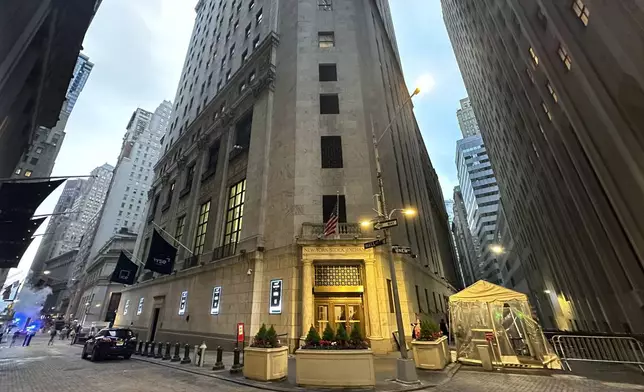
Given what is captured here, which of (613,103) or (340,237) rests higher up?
(613,103)

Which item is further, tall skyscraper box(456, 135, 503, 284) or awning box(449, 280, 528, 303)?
tall skyscraper box(456, 135, 503, 284)

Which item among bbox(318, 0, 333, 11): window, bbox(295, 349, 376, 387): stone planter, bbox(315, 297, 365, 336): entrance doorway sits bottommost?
bbox(295, 349, 376, 387): stone planter

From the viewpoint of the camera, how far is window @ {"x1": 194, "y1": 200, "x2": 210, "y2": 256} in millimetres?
27209

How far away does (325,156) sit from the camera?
20891 mm

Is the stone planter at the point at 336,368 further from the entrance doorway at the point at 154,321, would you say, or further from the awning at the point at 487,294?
the entrance doorway at the point at 154,321

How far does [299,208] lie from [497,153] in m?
49.8

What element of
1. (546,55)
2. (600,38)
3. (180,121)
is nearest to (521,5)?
(546,55)

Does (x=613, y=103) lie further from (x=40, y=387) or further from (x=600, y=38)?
(x=40, y=387)

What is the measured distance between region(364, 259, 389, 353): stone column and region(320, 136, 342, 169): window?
7.46 m

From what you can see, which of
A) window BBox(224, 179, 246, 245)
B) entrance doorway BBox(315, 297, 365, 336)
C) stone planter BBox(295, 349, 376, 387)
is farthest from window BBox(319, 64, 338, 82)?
stone planter BBox(295, 349, 376, 387)

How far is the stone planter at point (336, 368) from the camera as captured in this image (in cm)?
913

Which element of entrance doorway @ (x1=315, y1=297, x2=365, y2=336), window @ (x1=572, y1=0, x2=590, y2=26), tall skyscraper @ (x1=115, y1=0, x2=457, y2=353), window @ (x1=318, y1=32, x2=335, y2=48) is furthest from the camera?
window @ (x1=318, y1=32, x2=335, y2=48)

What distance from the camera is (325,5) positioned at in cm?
2811

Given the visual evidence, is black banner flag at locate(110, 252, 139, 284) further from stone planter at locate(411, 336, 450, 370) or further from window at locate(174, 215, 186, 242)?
stone planter at locate(411, 336, 450, 370)
